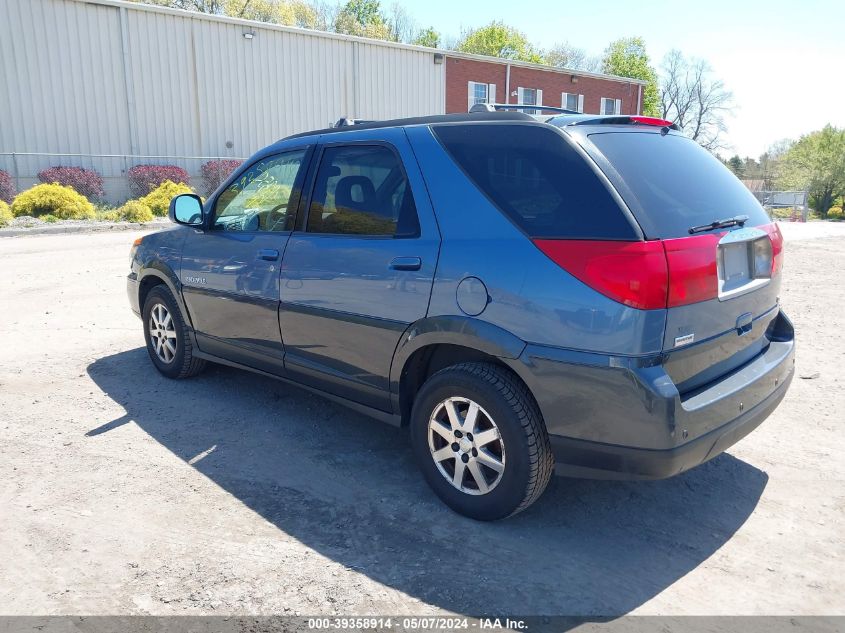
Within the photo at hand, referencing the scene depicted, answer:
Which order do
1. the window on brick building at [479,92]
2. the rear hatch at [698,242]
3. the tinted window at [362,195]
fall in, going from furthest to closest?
the window on brick building at [479,92] → the tinted window at [362,195] → the rear hatch at [698,242]

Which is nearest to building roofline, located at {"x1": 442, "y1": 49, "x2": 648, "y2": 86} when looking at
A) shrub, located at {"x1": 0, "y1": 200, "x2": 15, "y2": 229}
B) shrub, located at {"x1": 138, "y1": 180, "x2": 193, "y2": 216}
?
shrub, located at {"x1": 138, "y1": 180, "x2": 193, "y2": 216}

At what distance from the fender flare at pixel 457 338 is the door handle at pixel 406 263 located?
0.89 ft

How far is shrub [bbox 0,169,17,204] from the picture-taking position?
768 inches

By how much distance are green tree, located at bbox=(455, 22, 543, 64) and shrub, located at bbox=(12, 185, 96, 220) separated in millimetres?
49611

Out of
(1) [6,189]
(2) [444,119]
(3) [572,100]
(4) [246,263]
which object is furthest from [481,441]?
(3) [572,100]

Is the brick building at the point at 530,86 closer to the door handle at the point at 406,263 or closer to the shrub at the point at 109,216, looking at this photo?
the shrub at the point at 109,216

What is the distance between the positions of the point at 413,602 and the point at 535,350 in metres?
1.13

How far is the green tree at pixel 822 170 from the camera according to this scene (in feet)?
162

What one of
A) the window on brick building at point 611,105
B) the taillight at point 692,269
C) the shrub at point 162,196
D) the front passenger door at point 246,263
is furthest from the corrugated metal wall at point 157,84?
the taillight at point 692,269

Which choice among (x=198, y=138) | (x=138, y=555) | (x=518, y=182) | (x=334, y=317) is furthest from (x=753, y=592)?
(x=198, y=138)

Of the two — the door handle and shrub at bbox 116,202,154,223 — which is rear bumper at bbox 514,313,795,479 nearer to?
the door handle

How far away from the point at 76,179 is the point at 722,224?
2230 centimetres

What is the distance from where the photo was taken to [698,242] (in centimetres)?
276

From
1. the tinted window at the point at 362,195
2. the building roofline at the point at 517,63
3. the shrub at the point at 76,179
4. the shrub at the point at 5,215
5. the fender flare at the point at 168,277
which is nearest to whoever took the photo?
the tinted window at the point at 362,195
